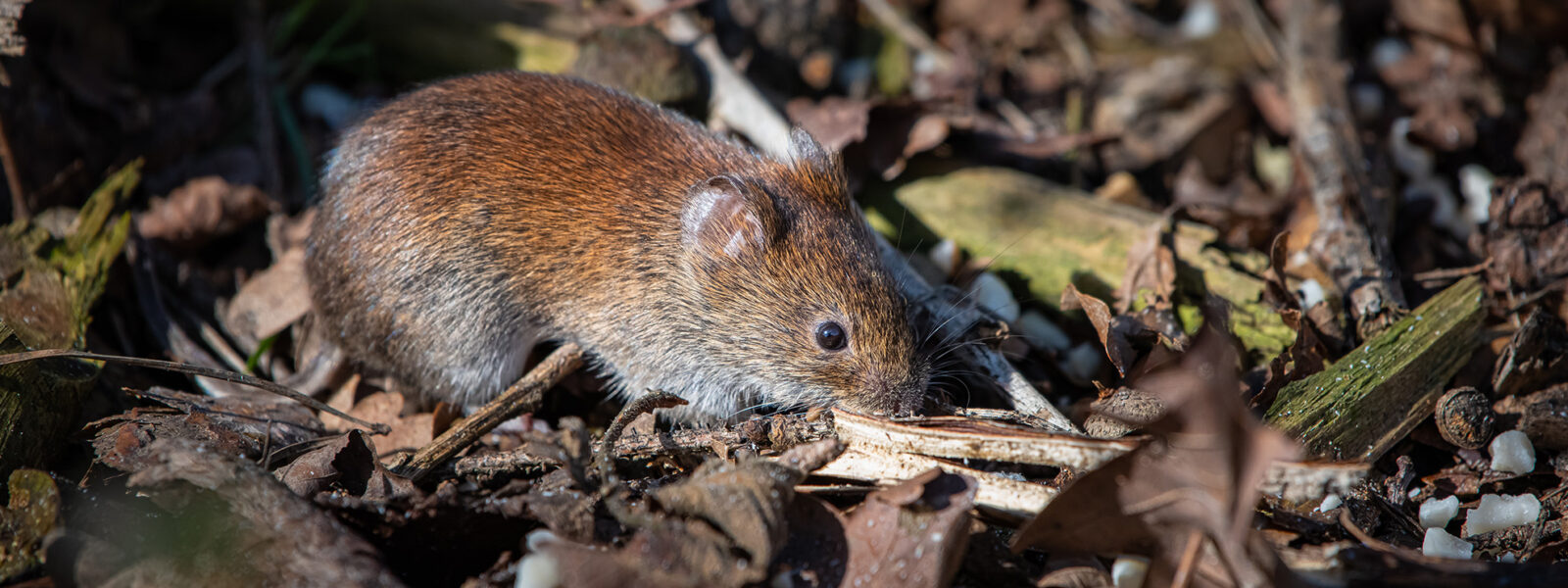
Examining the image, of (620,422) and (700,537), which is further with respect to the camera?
(620,422)

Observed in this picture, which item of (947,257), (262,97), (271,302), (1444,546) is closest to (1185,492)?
(1444,546)

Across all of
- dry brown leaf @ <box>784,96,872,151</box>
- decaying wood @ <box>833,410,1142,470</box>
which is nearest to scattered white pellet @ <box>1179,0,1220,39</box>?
dry brown leaf @ <box>784,96,872,151</box>

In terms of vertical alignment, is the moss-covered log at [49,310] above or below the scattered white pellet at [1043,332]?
below

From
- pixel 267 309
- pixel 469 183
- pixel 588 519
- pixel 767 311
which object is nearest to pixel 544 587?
pixel 588 519

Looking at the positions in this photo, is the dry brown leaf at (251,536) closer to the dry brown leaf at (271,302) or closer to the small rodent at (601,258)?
the small rodent at (601,258)

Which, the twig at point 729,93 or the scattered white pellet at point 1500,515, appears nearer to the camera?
the scattered white pellet at point 1500,515

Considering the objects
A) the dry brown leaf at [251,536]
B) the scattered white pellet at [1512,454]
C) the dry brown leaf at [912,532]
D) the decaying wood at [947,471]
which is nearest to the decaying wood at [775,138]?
the decaying wood at [947,471]

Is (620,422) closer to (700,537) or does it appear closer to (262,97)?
(700,537)
